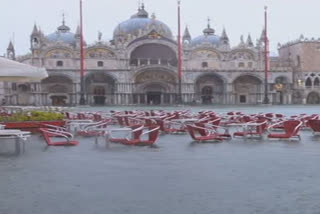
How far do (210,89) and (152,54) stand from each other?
9506 millimetres

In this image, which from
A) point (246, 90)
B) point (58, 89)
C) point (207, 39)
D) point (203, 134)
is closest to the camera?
point (203, 134)

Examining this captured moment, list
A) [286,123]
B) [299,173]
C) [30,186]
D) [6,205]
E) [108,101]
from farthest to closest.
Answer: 1. [108,101]
2. [286,123]
3. [299,173]
4. [30,186]
5. [6,205]

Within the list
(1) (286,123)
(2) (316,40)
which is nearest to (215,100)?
(2) (316,40)

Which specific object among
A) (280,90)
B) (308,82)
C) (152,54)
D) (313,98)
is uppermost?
(152,54)

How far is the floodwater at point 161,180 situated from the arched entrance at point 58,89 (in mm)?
54688

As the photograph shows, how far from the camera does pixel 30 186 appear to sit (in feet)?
25.5

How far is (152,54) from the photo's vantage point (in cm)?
6975

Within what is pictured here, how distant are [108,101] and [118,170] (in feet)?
197

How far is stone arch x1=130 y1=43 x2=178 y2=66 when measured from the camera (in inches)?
2726

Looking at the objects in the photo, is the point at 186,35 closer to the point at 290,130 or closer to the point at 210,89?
the point at 210,89

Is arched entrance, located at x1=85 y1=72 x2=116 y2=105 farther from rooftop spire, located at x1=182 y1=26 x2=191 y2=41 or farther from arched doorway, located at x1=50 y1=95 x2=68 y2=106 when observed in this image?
rooftop spire, located at x1=182 y1=26 x2=191 y2=41

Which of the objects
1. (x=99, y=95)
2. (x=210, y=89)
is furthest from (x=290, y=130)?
(x=210, y=89)

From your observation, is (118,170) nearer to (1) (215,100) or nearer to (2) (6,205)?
(2) (6,205)

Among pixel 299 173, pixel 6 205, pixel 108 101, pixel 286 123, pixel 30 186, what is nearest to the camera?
pixel 6 205
